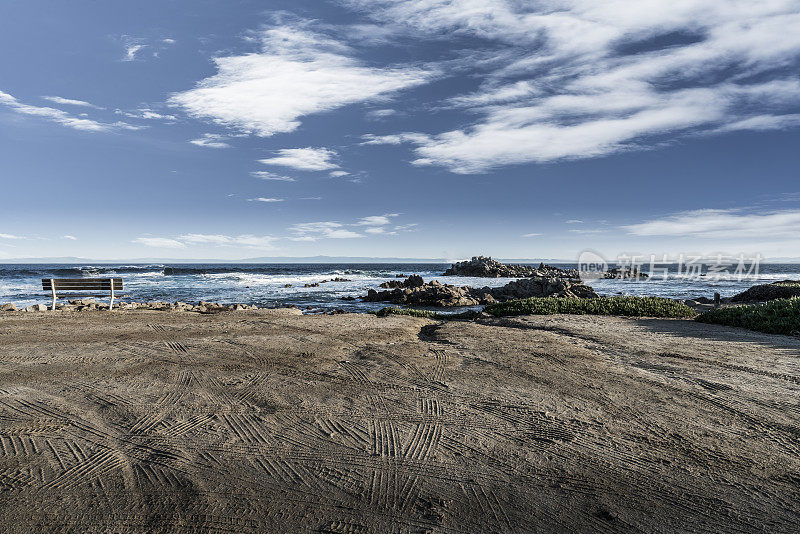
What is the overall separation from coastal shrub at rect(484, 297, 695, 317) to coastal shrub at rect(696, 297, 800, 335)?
41.2 inches

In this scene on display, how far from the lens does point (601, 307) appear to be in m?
13.6

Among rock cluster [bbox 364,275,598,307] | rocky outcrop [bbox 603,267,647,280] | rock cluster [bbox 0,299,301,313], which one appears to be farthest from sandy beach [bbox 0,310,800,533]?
rocky outcrop [bbox 603,267,647,280]

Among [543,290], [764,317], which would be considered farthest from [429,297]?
[764,317]

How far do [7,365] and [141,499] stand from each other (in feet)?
18.1

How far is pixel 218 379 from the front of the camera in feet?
19.0

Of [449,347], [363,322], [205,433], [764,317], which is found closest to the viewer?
[205,433]

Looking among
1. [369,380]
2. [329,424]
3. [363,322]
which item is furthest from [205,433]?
[363,322]

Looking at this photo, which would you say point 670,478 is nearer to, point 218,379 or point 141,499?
point 141,499

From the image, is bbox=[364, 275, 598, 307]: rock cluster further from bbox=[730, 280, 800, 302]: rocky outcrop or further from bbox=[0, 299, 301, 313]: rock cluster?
bbox=[0, 299, 301, 313]: rock cluster

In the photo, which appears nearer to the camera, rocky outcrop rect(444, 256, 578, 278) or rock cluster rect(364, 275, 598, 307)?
rock cluster rect(364, 275, 598, 307)

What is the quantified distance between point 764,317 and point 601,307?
4.04 m

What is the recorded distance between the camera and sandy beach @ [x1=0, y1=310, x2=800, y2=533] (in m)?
2.91

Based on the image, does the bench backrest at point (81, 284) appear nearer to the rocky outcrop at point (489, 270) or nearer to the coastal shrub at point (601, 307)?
the coastal shrub at point (601, 307)

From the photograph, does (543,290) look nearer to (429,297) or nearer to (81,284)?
(429,297)
